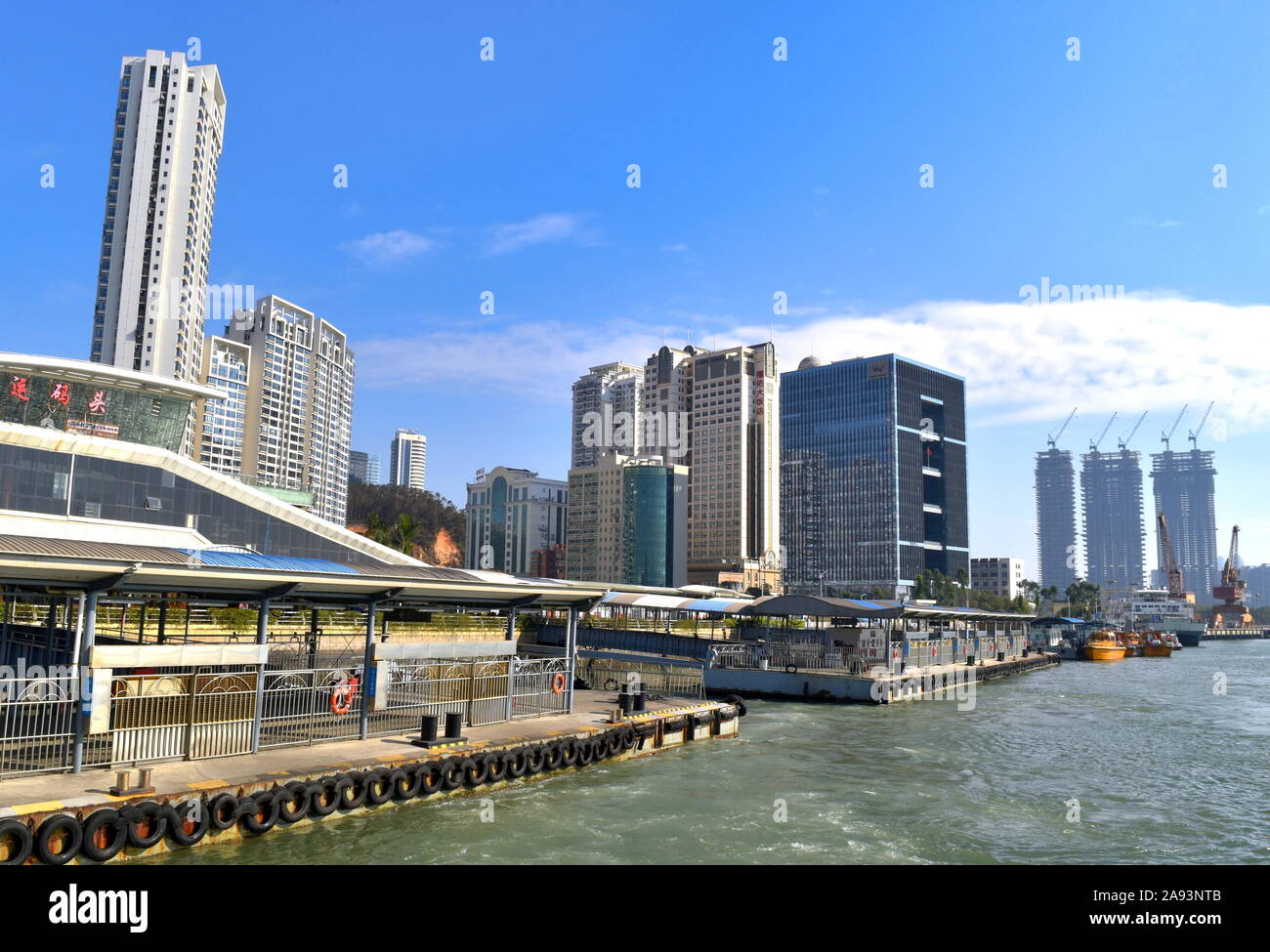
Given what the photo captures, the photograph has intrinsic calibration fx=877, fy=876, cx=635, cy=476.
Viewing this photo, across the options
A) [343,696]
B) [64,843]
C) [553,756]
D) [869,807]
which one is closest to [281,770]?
[343,696]

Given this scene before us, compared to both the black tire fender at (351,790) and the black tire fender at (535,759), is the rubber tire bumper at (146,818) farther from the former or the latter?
the black tire fender at (535,759)

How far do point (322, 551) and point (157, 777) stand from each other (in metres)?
55.3

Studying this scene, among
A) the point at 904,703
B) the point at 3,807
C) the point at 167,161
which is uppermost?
the point at 167,161

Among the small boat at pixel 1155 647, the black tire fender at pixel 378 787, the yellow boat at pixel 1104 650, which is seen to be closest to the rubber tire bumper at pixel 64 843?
the black tire fender at pixel 378 787

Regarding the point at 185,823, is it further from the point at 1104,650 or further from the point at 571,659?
the point at 1104,650

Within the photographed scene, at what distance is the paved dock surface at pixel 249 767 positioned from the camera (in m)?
14.8

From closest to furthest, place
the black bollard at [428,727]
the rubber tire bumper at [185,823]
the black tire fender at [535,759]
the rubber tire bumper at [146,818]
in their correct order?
1. the rubber tire bumper at [146,818]
2. the rubber tire bumper at [185,823]
3. the black bollard at [428,727]
4. the black tire fender at [535,759]

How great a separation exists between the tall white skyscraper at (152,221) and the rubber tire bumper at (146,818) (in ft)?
402

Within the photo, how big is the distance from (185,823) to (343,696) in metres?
6.91
